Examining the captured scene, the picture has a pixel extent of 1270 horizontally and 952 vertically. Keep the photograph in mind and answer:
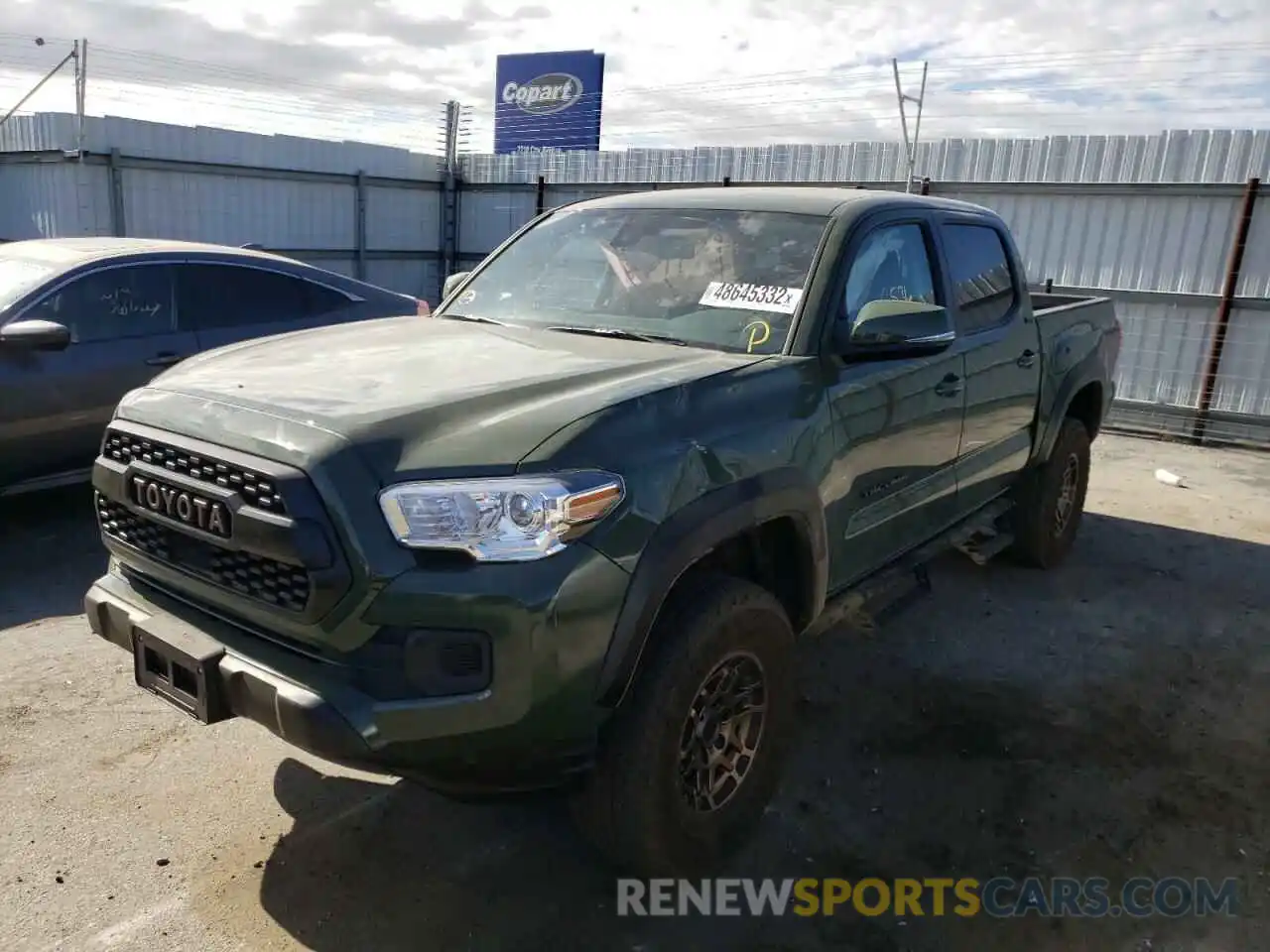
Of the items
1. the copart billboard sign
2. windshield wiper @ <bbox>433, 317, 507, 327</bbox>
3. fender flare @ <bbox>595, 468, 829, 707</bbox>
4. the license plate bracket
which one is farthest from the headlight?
the copart billboard sign

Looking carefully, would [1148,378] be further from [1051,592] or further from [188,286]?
[188,286]

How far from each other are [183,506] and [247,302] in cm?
411

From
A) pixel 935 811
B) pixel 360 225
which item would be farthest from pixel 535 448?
pixel 360 225

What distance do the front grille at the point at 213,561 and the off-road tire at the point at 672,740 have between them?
0.88 meters

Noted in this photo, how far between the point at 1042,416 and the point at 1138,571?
1480 mm

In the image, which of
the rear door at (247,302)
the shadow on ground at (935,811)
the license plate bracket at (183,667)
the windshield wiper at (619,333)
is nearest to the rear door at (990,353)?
the shadow on ground at (935,811)

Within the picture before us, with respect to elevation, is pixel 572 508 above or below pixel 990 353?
below

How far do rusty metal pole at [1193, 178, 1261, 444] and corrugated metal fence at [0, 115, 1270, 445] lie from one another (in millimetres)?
23

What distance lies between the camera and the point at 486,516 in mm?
2307

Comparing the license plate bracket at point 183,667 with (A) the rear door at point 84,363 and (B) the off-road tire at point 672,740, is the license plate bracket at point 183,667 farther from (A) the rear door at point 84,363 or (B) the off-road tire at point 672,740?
(A) the rear door at point 84,363

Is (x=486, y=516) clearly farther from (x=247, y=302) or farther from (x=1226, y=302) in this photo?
(x=1226, y=302)

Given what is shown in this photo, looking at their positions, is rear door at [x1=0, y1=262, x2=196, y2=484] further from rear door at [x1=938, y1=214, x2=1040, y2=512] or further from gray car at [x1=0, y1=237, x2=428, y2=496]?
rear door at [x1=938, y1=214, x2=1040, y2=512]

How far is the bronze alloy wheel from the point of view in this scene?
111 inches

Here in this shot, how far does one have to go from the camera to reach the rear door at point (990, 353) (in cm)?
435
